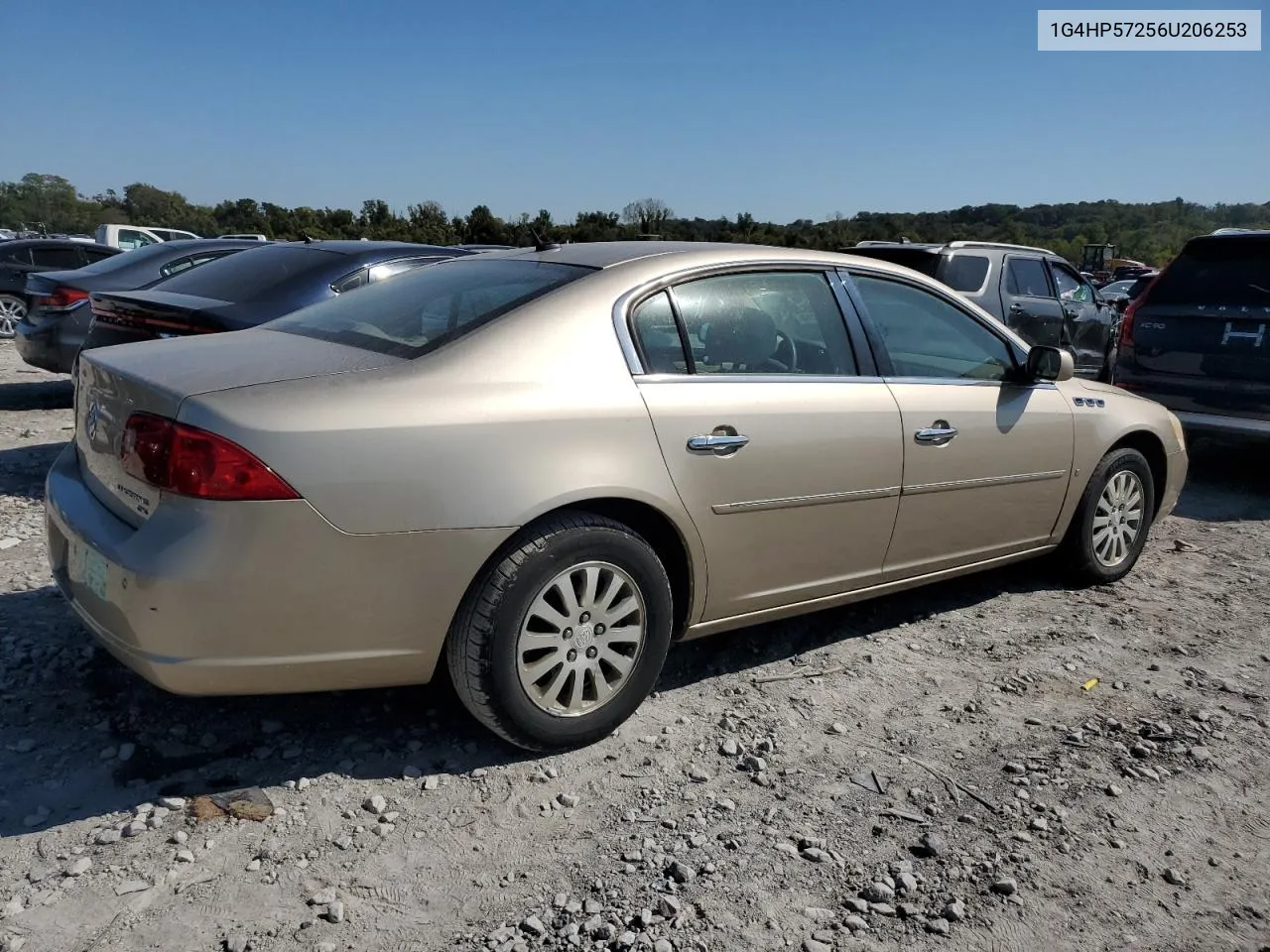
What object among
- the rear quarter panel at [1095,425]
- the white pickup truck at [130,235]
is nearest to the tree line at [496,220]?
the white pickup truck at [130,235]

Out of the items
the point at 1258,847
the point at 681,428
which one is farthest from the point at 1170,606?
the point at 681,428

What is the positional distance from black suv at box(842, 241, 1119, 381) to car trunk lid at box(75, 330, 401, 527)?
6.93 metres

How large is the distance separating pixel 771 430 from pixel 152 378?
74.4 inches

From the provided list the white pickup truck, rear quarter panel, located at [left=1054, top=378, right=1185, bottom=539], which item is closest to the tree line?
the white pickup truck

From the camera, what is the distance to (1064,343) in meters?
10.7

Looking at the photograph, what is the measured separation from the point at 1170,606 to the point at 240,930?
4.20m

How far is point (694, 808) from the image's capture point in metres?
2.90

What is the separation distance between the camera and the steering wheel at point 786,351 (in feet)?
12.0

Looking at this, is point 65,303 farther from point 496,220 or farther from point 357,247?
point 496,220

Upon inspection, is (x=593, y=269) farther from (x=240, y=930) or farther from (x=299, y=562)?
(x=240, y=930)

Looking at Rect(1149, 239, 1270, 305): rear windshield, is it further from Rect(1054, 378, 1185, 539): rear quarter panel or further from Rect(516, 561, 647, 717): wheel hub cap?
Rect(516, 561, 647, 717): wheel hub cap

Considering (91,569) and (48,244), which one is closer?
(91,569)

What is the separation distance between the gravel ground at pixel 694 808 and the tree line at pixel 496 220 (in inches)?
1013

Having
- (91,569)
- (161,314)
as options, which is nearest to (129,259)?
(161,314)
